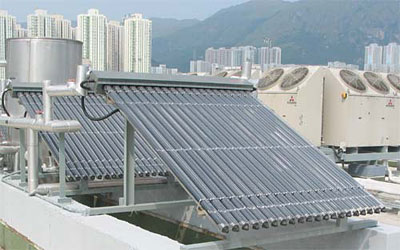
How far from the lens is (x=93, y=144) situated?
6.30m

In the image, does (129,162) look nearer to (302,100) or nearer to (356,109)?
(302,100)

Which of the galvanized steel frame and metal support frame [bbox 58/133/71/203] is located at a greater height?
the galvanized steel frame

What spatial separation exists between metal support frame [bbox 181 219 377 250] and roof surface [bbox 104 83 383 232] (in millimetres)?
257

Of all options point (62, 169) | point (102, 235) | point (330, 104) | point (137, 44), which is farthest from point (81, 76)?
point (137, 44)

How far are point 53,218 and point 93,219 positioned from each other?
64 centimetres

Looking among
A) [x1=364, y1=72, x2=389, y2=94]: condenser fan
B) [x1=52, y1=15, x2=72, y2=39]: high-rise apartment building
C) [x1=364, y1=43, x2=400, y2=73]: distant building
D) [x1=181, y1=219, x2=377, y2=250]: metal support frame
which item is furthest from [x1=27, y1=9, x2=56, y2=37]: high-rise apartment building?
Result: [x1=364, y1=43, x2=400, y2=73]: distant building

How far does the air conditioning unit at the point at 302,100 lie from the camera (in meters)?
12.7

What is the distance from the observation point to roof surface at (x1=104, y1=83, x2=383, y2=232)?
13.1ft

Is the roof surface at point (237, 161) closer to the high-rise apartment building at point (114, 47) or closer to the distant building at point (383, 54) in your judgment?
the high-rise apartment building at point (114, 47)

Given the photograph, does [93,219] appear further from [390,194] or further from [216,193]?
[390,194]

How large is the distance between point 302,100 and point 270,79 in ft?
3.90

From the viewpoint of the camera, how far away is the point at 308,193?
4418mm

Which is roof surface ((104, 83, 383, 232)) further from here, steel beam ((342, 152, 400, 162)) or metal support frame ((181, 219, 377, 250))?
steel beam ((342, 152, 400, 162))

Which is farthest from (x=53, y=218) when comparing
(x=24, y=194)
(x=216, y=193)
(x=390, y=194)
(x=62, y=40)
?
(x=390, y=194)
